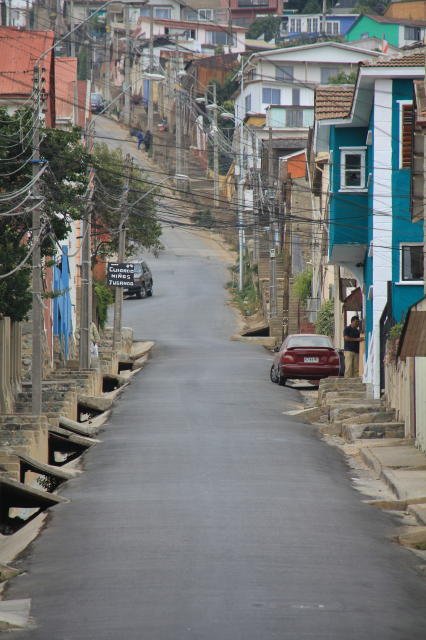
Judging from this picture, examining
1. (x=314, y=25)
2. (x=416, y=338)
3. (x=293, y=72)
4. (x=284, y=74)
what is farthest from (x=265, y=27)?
(x=416, y=338)

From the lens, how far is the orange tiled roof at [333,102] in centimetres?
4103

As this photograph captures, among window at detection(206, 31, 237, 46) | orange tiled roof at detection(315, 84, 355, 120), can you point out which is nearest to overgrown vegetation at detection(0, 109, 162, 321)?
orange tiled roof at detection(315, 84, 355, 120)

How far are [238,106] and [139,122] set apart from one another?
20.5 metres

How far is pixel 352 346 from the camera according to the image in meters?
42.9

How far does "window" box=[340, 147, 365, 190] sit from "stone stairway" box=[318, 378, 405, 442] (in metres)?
5.22

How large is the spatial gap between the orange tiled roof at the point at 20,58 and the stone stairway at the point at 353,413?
13.6 metres

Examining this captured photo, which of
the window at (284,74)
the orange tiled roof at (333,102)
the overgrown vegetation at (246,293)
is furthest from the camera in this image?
the window at (284,74)

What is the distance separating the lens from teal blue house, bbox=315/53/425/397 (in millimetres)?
37500

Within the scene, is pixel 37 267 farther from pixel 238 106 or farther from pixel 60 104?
pixel 238 106

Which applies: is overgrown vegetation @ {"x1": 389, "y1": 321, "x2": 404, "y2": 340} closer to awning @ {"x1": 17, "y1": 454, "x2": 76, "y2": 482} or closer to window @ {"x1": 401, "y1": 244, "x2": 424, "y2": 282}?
window @ {"x1": 401, "y1": 244, "x2": 424, "y2": 282}

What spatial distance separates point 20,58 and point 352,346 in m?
14.4

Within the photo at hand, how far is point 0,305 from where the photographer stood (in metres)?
33.1

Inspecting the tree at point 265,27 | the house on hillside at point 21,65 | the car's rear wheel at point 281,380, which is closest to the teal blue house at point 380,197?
the car's rear wheel at point 281,380

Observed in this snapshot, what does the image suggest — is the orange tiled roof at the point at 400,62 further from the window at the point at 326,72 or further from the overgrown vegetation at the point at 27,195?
the window at the point at 326,72
